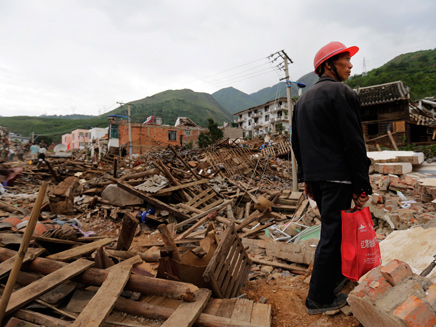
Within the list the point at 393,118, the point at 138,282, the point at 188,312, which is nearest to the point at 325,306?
the point at 188,312

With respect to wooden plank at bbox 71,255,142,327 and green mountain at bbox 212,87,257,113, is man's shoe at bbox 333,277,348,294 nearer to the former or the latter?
wooden plank at bbox 71,255,142,327

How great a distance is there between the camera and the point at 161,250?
213cm

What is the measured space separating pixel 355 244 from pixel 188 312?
1.33 metres

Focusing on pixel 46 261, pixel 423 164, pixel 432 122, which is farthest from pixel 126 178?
pixel 432 122

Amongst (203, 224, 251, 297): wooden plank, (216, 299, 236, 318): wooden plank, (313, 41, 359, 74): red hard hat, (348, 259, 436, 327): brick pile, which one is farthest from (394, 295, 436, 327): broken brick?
(313, 41, 359, 74): red hard hat

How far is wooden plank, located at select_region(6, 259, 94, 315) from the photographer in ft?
5.98

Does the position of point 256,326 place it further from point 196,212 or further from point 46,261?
point 196,212

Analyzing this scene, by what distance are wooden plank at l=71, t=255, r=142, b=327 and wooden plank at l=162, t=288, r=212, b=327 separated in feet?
1.55

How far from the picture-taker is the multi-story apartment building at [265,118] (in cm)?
5381

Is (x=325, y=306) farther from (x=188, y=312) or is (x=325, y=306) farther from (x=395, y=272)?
(x=188, y=312)

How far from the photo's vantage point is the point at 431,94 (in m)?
37.9

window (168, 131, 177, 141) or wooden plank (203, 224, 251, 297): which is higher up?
window (168, 131, 177, 141)

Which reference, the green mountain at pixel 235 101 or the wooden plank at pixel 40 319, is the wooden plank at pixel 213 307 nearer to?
the wooden plank at pixel 40 319

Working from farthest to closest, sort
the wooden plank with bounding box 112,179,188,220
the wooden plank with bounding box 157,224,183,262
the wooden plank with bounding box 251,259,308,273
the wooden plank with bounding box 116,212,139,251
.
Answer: the wooden plank with bounding box 112,179,188,220 → the wooden plank with bounding box 251,259,308,273 → the wooden plank with bounding box 116,212,139,251 → the wooden plank with bounding box 157,224,183,262
